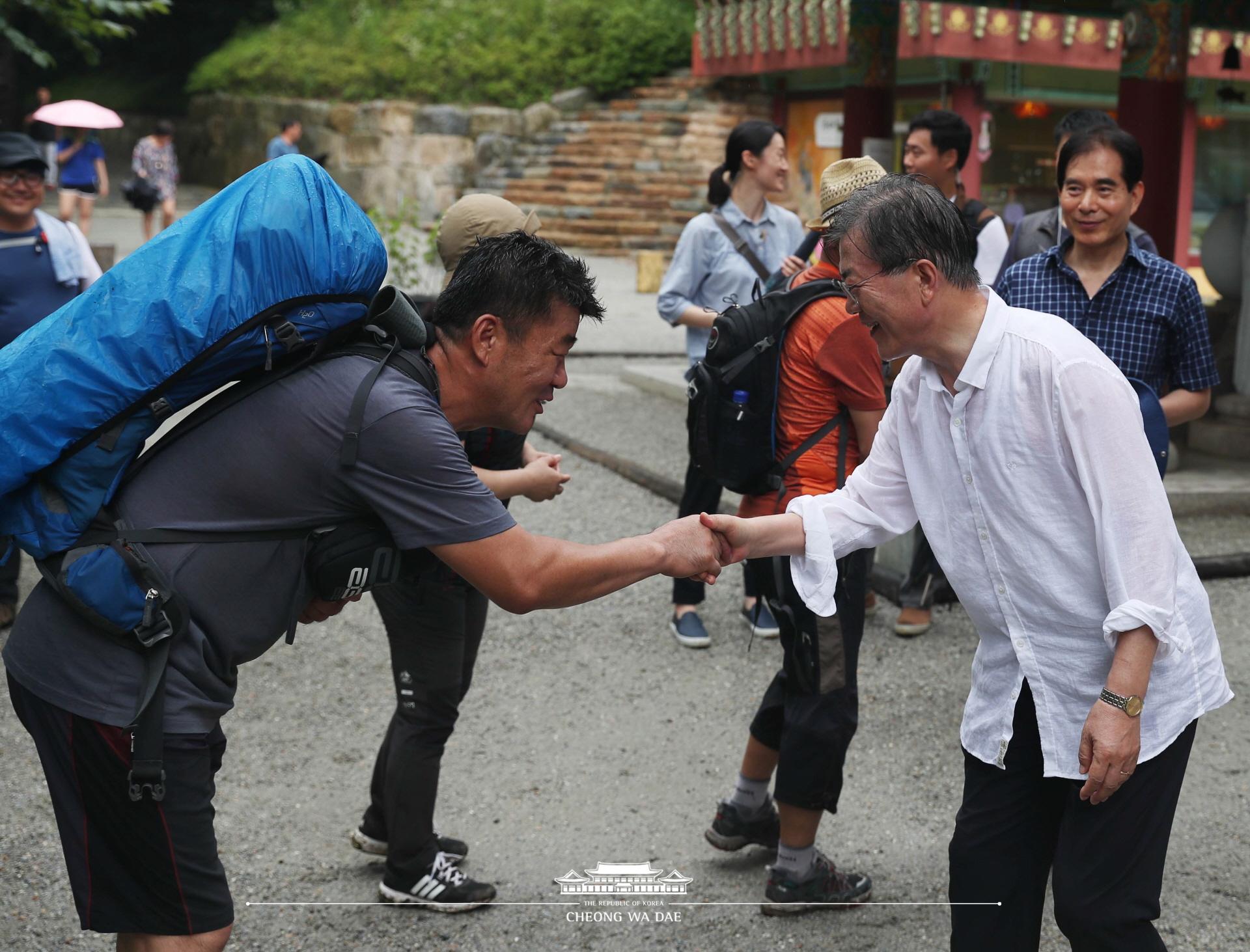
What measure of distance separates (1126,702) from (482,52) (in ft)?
76.1

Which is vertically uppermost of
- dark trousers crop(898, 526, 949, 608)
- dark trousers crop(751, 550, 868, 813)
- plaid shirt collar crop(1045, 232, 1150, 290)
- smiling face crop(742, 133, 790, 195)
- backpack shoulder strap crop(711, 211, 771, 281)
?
smiling face crop(742, 133, 790, 195)

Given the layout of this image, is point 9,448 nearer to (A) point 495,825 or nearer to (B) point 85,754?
(B) point 85,754

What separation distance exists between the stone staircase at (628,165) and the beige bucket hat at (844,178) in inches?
635

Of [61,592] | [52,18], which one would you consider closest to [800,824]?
[61,592]

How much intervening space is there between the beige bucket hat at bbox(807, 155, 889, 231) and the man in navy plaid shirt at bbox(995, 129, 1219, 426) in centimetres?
76

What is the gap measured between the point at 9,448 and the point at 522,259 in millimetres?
950

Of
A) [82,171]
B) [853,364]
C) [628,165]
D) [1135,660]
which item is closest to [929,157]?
[853,364]

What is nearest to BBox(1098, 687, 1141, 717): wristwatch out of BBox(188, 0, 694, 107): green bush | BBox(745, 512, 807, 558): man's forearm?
BBox(745, 512, 807, 558): man's forearm

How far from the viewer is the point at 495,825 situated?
3.88 meters

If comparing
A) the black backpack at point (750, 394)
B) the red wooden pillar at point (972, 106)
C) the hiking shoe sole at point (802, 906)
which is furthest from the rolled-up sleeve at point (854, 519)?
the red wooden pillar at point (972, 106)

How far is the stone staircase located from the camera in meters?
20.3

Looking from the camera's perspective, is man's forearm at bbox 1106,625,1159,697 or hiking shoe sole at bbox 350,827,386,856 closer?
man's forearm at bbox 1106,625,1159,697

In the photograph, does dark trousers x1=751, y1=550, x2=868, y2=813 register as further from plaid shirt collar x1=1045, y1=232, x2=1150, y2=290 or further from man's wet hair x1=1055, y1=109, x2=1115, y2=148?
man's wet hair x1=1055, y1=109, x2=1115, y2=148

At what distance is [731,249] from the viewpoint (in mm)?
5703
